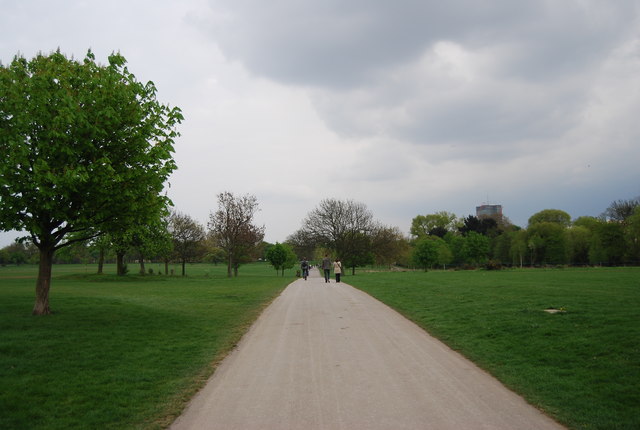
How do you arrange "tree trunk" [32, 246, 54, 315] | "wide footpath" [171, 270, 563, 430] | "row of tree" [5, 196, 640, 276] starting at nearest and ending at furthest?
"wide footpath" [171, 270, 563, 430] < "tree trunk" [32, 246, 54, 315] < "row of tree" [5, 196, 640, 276]

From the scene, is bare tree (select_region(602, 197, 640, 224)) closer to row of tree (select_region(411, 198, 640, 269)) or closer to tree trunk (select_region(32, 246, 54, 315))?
row of tree (select_region(411, 198, 640, 269))

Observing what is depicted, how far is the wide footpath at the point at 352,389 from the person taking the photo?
15.4 feet

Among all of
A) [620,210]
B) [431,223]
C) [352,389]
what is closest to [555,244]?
[620,210]

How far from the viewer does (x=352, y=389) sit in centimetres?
583

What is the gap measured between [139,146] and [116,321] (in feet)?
16.8

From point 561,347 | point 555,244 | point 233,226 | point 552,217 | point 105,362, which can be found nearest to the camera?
point 105,362

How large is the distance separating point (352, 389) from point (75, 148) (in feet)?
32.2

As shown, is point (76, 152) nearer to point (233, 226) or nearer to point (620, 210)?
point (233, 226)

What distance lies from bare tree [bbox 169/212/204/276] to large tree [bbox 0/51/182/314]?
42191 millimetres

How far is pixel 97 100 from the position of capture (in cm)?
1093

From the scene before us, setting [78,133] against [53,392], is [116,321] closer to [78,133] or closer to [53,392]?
[78,133]

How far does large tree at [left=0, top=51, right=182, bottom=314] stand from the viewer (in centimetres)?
1011

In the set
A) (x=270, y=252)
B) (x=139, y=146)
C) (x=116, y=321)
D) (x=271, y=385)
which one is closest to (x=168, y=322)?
(x=116, y=321)

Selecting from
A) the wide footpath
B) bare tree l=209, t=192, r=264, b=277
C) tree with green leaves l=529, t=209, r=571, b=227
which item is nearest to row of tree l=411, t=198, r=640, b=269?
tree with green leaves l=529, t=209, r=571, b=227
